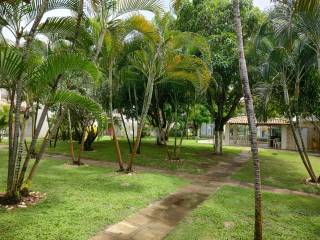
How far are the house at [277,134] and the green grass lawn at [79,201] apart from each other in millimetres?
16267

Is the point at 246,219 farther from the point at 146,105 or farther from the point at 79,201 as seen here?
Result: the point at 146,105

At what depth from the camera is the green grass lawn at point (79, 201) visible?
5340mm

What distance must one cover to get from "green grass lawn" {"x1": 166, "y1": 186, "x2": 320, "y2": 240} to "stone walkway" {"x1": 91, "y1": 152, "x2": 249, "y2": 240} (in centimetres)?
25

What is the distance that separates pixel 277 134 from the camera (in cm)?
3173

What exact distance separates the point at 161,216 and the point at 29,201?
2.80m

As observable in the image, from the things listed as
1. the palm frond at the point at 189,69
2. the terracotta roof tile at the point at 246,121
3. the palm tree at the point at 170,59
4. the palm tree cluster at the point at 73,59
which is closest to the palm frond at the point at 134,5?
the palm tree cluster at the point at 73,59

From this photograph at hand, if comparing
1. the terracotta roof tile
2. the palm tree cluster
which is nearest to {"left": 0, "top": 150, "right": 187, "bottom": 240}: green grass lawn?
the palm tree cluster

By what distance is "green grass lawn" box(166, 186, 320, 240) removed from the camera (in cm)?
578

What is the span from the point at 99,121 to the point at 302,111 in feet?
26.5

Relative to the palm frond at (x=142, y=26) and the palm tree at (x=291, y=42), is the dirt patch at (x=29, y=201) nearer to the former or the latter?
the palm frond at (x=142, y=26)

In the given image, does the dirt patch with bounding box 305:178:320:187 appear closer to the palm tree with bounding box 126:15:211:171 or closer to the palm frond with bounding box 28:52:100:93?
the palm tree with bounding box 126:15:211:171

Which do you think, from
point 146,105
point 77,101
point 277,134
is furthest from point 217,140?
point 277,134

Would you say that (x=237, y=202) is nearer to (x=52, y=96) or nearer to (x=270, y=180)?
(x=270, y=180)

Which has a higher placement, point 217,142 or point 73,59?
point 73,59
